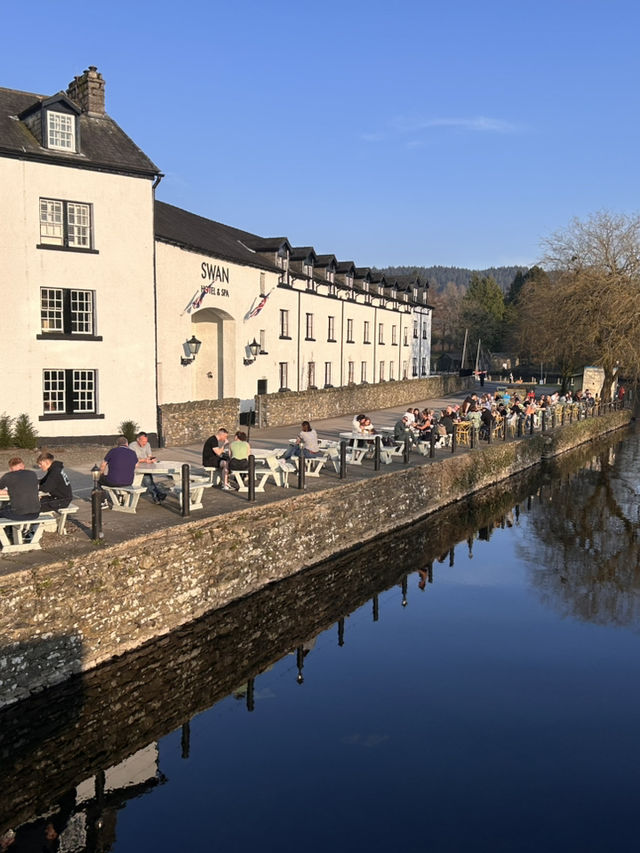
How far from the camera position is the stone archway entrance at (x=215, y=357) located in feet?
103

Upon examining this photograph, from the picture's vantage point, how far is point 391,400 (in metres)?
A: 41.3

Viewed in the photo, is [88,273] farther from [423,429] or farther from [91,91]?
[423,429]

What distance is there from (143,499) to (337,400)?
71.0 ft

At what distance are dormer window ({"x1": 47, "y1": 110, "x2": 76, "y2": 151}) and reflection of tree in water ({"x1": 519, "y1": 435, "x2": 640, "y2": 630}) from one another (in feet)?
56.2

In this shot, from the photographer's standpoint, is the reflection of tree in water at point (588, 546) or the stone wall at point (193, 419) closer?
the reflection of tree in water at point (588, 546)

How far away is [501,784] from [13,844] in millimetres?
4941

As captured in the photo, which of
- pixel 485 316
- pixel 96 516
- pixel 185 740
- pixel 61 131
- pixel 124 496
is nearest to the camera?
pixel 185 740

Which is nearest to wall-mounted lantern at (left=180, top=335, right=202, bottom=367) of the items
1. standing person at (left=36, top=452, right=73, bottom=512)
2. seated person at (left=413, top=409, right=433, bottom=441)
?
seated person at (left=413, top=409, right=433, bottom=441)

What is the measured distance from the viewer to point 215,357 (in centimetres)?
3155

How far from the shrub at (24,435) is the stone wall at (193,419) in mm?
4112

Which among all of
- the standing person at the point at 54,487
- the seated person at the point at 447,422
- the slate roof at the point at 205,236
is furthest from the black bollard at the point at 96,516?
the slate roof at the point at 205,236

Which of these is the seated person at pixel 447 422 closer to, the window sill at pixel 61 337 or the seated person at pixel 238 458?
the seated person at pixel 238 458

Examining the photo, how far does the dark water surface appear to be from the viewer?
23.0ft

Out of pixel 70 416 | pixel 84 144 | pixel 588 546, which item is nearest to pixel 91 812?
pixel 588 546
